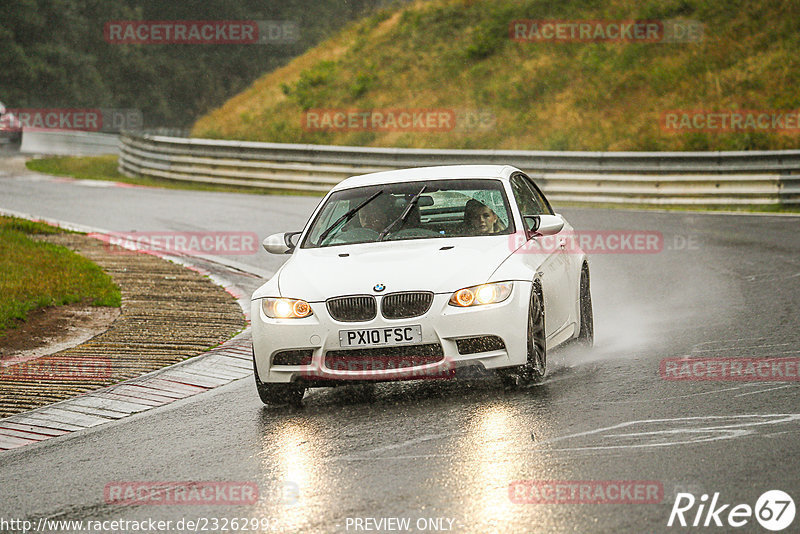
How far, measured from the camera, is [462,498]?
543 cm

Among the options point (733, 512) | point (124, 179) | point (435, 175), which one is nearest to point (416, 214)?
point (435, 175)

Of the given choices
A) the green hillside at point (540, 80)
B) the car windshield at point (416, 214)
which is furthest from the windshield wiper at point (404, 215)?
the green hillside at point (540, 80)

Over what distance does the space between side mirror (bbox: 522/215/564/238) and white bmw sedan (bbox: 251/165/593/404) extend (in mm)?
14

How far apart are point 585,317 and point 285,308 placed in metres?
2.88

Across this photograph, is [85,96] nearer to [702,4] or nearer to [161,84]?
[161,84]

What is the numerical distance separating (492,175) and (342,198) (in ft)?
3.78

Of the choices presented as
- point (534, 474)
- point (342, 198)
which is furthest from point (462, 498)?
point (342, 198)

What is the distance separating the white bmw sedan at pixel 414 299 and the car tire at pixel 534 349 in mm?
11

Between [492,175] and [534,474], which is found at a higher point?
[492,175]

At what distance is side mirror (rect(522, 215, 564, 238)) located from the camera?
8.45 m

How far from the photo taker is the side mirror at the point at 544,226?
8.45 metres

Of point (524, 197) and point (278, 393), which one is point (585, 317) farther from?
point (278, 393)

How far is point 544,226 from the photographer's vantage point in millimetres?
8477

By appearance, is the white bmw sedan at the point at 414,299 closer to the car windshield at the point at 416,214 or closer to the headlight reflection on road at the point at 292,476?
the car windshield at the point at 416,214
